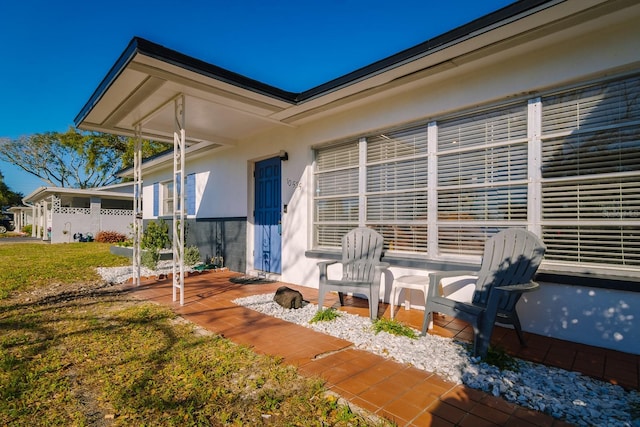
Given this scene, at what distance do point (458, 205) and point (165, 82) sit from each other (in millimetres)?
3749

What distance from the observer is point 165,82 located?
3951 millimetres

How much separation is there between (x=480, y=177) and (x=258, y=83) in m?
2.94

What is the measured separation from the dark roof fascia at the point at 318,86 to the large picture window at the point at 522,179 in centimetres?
99

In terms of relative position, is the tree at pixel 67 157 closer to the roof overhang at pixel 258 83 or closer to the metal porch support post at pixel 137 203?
the metal porch support post at pixel 137 203

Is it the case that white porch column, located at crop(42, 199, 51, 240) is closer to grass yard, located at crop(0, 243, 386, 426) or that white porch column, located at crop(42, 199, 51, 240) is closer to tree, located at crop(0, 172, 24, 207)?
tree, located at crop(0, 172, 24, 207)

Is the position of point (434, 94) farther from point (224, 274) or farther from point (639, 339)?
point (224, 274)

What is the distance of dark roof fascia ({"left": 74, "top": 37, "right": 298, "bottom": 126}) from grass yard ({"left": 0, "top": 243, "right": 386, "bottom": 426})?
110 inches

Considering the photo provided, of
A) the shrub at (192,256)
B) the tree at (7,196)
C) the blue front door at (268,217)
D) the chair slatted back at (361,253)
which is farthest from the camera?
the tree at (7,196)

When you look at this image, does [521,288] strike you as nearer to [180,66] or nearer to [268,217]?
[180,66]

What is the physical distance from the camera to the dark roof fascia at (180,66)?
10.8 feet

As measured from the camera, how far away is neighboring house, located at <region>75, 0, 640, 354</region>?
2.88 m

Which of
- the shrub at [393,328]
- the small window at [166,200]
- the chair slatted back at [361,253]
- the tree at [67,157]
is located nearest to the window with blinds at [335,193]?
the chair slatted back at [361,253]

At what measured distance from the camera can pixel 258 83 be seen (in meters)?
4.29

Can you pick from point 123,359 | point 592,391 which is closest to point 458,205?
point 592,391
